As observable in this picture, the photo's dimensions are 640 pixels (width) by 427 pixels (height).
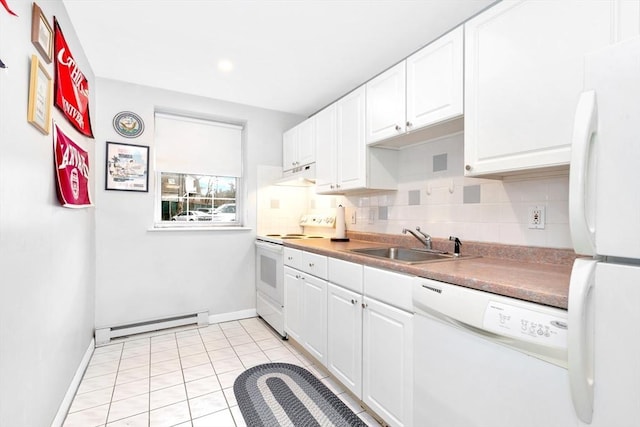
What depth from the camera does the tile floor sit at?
A: 174 centimetres

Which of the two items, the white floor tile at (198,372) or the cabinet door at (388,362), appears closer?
the cabinet door at (388,362)

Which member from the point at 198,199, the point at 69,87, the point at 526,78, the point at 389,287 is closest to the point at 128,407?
the point at 389,287

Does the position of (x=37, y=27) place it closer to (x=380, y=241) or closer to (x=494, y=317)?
(x=494, y=317)

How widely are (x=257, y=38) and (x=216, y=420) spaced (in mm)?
2440

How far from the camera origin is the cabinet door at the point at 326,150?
8.81ft

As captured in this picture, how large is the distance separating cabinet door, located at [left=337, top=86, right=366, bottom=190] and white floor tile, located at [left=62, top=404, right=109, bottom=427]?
2.17m

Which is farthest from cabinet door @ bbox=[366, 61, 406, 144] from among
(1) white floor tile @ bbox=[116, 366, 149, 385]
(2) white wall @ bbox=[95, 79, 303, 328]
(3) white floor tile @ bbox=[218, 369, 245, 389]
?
(1) white floor tile @ bbox=[116, 366, 149, 385]

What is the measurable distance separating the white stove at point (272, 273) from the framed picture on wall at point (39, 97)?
1.79 metres

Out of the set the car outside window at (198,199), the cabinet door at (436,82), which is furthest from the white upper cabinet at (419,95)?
the car outside window at (198,199)

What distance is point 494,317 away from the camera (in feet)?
3.47

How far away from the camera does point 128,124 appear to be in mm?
2840

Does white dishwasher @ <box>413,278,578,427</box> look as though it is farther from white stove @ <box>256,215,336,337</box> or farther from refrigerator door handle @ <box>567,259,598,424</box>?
white stove @ <box>256,215,336,337</box>

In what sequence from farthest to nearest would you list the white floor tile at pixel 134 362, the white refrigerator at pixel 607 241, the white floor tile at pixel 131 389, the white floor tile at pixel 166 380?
the white floor tile at pixel 134 362 < the white floor tile at pixel 166 380 < the white floor tile at pixel 131 389 < the white refrigerator at pixel 607 241

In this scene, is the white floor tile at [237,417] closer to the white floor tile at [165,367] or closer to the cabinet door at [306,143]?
the white floor tile at [165,367]
